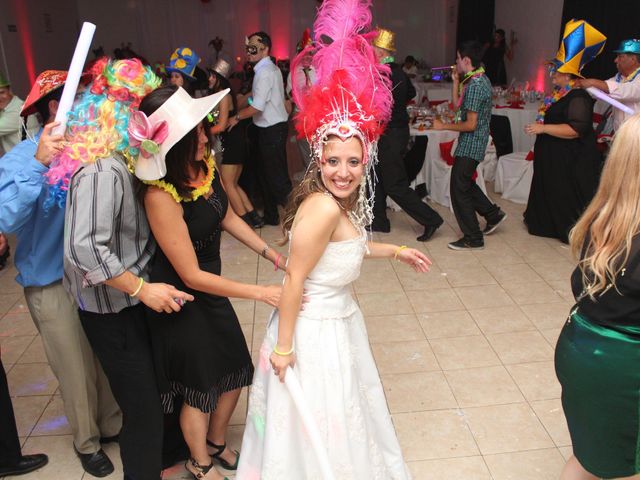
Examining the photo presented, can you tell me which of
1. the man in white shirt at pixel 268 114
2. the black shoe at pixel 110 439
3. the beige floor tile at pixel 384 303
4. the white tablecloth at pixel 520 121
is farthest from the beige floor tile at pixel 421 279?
the white tablecloth at pixel 520 121

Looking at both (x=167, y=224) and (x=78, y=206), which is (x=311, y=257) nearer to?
(x=167, y=224)

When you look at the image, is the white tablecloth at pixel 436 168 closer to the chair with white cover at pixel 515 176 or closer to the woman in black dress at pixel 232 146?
the chair with white cover at pixel 515 176

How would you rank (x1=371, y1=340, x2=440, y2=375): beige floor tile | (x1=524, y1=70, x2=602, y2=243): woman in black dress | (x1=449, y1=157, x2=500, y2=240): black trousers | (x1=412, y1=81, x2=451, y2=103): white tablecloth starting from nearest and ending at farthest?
(x1=371, y1=340, x2=440, y2=375): beige floor tile, (x1=524, y1=70, x2=602, y2=243): woman in black dress, (x1=449, y1=157, x2=500, y2=240): black trousers, (x1=412, y1=81, x2=451, y2=103): white tablecloth

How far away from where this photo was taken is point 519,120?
6.83 m

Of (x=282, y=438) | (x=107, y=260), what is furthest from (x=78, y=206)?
(x=282, y=438)

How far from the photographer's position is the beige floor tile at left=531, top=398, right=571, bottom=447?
254cm

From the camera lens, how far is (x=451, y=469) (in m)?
2.39

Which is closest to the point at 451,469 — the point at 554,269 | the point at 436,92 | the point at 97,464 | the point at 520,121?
the point at 97,464

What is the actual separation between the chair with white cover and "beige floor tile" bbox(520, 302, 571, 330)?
238cm

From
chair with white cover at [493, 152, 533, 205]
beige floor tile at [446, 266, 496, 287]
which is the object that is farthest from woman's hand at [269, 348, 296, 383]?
chair with white cover at [493, 152, 533, 205]

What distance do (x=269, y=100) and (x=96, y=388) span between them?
3228 mm

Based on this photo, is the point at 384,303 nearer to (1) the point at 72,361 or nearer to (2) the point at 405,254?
(2) the point at 405,254

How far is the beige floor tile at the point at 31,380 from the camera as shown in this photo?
9.81 ft

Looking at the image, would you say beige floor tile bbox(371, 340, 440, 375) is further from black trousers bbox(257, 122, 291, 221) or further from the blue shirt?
black trousers bbox(257, 122, 291, 221)
